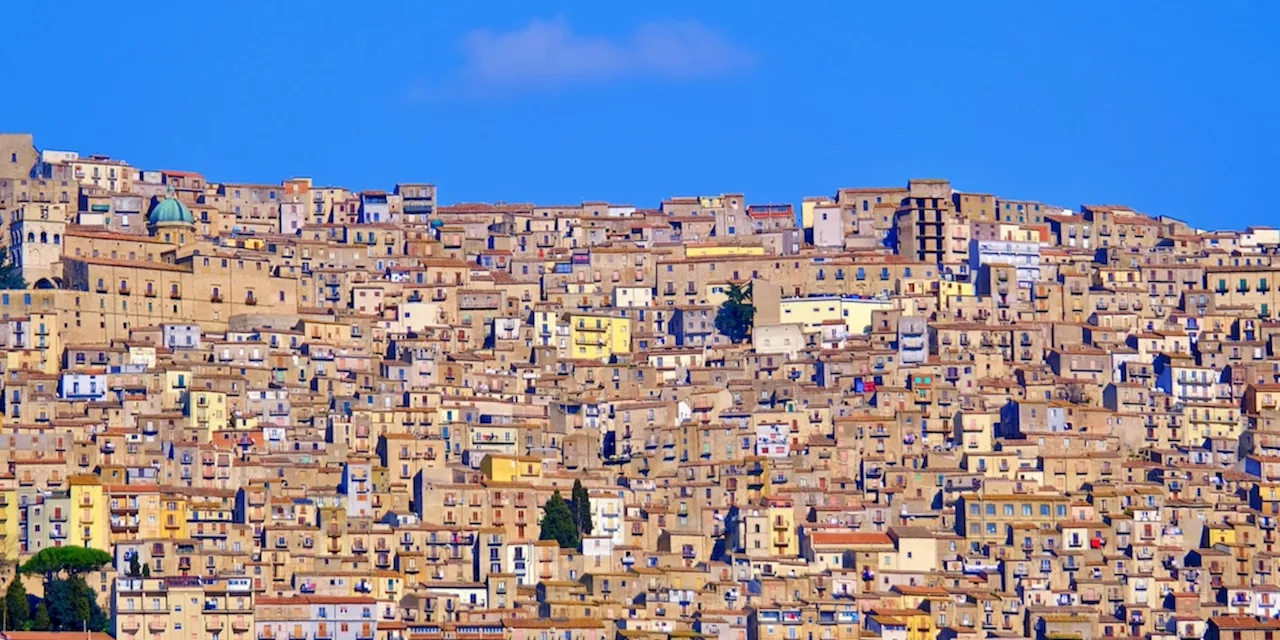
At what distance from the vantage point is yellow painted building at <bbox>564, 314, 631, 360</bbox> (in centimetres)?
8925

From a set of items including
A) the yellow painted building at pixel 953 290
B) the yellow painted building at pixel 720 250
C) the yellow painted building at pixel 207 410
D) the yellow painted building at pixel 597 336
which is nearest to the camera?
the yellow painted building at pixel 207 410

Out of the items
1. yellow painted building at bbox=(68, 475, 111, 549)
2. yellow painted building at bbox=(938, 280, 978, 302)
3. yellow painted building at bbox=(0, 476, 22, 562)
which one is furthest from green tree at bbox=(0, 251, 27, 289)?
yellow painted building at bbox=(938, 280, 978, 302)

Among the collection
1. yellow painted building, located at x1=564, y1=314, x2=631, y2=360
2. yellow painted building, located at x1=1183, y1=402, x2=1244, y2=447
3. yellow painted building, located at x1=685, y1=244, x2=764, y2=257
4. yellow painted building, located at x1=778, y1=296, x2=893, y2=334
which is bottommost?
yellow painted building, located at x1=1183, y1=402, x2=1244, y2=447

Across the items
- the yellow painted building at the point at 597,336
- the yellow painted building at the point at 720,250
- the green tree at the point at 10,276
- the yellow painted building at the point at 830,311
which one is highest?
the yellow painted building at the point at 720,250

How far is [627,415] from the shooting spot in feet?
270

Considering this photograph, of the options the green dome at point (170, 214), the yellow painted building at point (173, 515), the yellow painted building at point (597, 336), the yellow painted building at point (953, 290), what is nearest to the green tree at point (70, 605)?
the yellow painted building at point (173, 515)

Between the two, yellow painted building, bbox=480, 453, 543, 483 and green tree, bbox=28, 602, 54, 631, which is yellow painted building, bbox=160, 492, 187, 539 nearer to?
green tree, bbox=28, 602, 54, 631

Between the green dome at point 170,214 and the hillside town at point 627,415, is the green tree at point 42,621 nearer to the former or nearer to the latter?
the hillside town at point 627,415

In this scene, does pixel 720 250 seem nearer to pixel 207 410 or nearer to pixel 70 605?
pixel 207 410

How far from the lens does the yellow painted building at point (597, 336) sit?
8925cm

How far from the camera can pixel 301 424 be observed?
8112 centimetres

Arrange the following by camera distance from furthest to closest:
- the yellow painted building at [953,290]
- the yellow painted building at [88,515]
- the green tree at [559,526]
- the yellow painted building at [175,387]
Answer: the yellow painted building at [953,290], the yellow painted building at [175,387], the green tree at [559,526], the yellow painted building at [88,515]

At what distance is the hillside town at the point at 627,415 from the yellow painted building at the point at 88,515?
96mm

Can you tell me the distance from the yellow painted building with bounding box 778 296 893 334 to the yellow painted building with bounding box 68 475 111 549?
2253 cm
